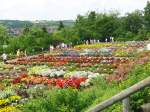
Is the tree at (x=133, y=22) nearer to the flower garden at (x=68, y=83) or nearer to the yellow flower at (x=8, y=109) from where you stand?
the flower garden at (x=68, y=83)

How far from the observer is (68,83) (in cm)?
2209

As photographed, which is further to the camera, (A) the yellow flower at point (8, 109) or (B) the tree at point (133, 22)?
(B) the tree at point (133, 22)

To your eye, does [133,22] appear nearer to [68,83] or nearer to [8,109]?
[68,83]

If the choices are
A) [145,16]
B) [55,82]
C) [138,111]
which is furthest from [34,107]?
[145,16]

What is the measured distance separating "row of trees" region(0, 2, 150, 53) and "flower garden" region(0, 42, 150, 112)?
1661 cm

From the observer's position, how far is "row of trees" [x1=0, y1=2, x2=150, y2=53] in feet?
194

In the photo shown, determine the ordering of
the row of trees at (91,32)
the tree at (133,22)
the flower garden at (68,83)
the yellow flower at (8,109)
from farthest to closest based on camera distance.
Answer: the tree at (133,22) < the row of trees at (91,32) < the yellow flower at (8,109) < the flower garden at (68,83)

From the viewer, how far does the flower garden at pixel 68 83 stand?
40.2 ft

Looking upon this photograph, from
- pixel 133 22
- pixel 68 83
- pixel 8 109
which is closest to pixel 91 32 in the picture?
pixel 133 22

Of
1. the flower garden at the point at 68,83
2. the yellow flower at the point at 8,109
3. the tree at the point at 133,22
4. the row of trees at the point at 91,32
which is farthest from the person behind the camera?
the tree at the point at 133,22

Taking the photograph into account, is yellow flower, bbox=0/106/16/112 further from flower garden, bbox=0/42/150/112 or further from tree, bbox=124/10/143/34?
tree, bbox=124/10/143/34

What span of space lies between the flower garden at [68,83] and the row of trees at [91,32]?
16605 millimetres

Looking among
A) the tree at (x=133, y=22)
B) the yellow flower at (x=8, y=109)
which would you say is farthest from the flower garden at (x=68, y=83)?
the tree at (x=133, y=22)

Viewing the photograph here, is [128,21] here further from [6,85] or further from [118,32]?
[6,85]
